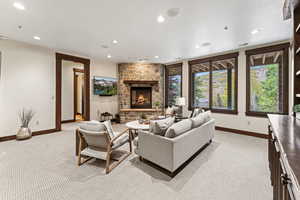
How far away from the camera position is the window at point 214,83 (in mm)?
4863

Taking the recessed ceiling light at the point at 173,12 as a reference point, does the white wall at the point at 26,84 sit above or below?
below

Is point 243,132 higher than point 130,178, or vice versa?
point 243,132

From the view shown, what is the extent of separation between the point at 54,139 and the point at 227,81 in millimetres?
5968

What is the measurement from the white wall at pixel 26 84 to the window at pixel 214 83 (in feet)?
17.6

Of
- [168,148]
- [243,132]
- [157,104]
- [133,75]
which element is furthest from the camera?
[133,75]

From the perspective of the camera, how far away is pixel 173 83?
6734 millimetres

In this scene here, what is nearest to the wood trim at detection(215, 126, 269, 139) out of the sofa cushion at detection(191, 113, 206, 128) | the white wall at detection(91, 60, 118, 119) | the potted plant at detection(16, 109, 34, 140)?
the sofa cushion at detection(191, 113, 206, 128)

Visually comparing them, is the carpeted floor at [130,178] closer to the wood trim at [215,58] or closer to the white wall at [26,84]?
the white wall at [26,84]

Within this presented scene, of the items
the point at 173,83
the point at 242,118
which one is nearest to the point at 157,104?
the point at 173,83

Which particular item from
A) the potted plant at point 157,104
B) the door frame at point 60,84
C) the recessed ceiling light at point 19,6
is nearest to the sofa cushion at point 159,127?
the recessed ceiling light at point 19,6

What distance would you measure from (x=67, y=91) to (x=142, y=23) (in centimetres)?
541

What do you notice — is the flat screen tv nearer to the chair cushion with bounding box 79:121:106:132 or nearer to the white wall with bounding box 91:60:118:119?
the white wall with bounding box 91:60:118:119

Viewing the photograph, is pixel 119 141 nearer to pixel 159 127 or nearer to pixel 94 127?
pixel 94 127

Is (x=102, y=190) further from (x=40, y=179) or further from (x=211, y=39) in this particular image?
(x=211, y=39)
